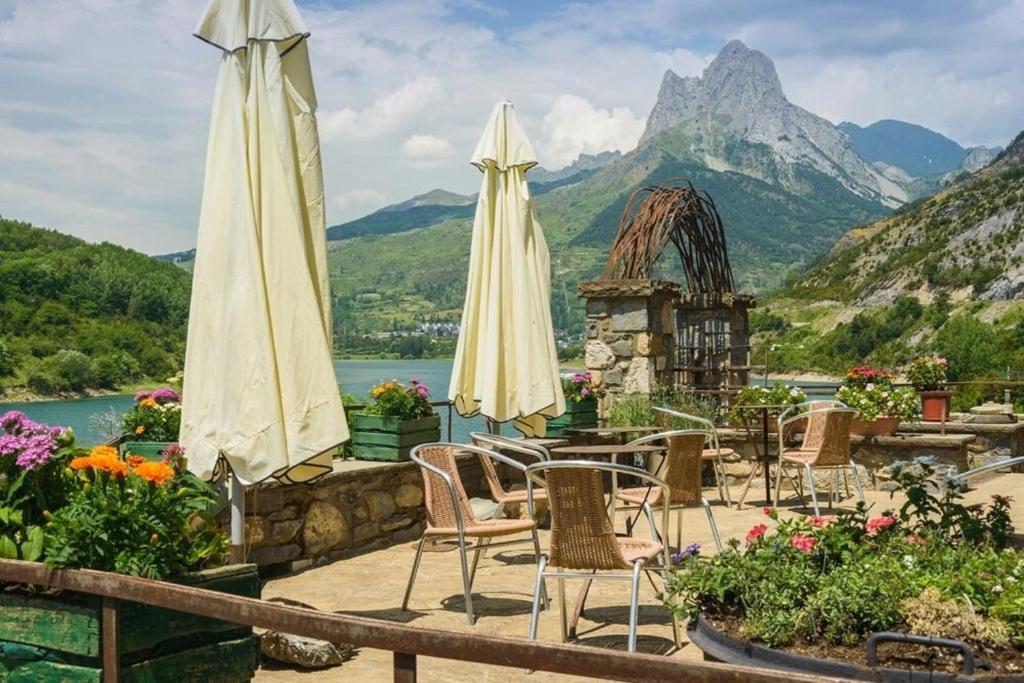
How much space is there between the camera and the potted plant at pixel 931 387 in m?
10.3

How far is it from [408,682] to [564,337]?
65.8 metres

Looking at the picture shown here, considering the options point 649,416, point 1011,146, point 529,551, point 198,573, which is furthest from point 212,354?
point 1011,146

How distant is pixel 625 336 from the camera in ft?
32.8

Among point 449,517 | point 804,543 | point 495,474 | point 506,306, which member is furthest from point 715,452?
point 804,543

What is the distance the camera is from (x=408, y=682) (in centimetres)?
216

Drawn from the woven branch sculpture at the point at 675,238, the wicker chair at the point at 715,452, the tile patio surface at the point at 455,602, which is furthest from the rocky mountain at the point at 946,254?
the tile patio surface at the point at 455,602

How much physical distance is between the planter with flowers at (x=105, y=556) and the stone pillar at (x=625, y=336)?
6844mm

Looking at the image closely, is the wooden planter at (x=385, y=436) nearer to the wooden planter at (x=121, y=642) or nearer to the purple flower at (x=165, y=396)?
the purple flower at (x=165, y=396)

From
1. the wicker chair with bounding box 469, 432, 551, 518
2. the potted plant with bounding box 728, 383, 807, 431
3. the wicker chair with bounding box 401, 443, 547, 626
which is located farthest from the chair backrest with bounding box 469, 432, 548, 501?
the potted plant with bounding box 728, 383, 807, 431

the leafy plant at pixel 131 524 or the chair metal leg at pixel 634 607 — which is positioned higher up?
the leafy plant at pixel 131 524

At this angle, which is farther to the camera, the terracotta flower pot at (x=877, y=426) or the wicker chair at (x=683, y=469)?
the terracotta flower pot at (x=877, y=426)

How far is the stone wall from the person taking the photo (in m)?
5.75

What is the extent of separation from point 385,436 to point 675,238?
579 centimetres

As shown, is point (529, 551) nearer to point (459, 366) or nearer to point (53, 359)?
point (459, 366)
